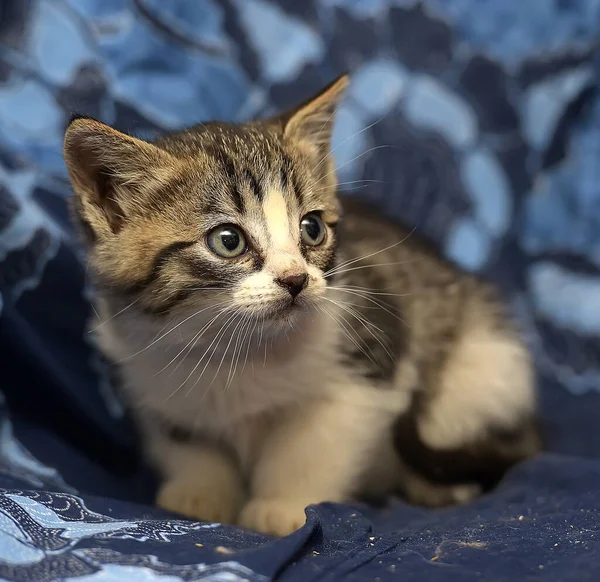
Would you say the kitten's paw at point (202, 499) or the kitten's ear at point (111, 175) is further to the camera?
the kitten's paw at point (202, 499)

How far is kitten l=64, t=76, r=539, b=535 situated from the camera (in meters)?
1.03

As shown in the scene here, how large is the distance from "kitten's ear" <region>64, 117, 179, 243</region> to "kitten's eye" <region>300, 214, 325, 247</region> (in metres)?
0.21

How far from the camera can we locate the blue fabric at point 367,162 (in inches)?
48.2

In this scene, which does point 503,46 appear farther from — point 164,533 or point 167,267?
point 164,533

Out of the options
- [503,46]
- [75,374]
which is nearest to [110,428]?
[75,374]

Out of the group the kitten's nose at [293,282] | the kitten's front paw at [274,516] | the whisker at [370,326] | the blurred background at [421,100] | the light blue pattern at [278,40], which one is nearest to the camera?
the kitten's nose at [293,282]

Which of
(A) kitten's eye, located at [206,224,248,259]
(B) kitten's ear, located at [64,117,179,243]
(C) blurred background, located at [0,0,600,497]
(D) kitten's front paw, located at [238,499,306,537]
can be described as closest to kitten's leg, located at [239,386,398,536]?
(D) kitten's front paw, located at [238,499,306,537]

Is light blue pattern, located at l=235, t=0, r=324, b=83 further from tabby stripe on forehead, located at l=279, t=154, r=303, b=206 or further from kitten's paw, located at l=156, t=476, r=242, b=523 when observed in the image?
kitten's paw, located at l=156, t=476, r=242, b=523

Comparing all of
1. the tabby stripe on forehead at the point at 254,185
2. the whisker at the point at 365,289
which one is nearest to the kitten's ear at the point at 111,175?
the tabby stripe on forehead at the point at 254,185

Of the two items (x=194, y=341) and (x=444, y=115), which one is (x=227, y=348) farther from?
(x=444, y=115)

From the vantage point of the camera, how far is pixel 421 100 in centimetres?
188

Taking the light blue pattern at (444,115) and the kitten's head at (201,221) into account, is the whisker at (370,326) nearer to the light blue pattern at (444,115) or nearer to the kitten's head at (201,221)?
the kitten's head at (201,221)

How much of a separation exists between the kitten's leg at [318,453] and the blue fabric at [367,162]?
8cm

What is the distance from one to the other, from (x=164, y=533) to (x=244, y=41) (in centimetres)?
131
